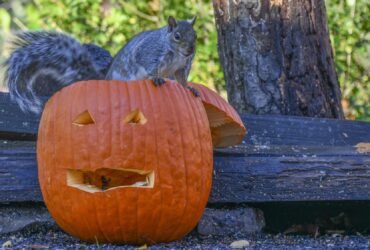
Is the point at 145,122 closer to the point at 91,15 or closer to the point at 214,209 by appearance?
the point at 214,209

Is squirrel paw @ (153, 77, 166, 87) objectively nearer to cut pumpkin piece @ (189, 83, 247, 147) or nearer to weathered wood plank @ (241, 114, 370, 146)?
cut pumpkin piece @ (189, 83, 247, 147)

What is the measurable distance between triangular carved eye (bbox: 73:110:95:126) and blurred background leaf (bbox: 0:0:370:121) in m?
4.18

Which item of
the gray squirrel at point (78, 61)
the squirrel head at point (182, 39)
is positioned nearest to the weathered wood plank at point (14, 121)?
the gray squirrel at point (78, 61)

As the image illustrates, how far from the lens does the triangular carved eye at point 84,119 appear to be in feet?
13.3

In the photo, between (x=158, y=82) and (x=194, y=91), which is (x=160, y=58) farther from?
(x=158, y=82)

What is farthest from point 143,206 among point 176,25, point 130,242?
point 176,25

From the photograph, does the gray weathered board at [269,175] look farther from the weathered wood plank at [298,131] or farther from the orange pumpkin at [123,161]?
the weathered wood plank at [298,131]

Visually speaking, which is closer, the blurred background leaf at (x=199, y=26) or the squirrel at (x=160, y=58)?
the squirrel at (x=160, y=58)

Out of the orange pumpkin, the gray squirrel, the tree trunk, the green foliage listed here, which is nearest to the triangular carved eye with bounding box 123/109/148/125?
the orange pumpkin

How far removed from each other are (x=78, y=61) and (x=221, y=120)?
0.98 metres

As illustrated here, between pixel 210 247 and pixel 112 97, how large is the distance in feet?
2.75

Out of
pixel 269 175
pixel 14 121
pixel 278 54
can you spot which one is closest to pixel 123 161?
pixel 269 175

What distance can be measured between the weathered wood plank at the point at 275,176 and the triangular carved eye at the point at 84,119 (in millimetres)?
616

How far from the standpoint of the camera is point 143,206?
159 inches
